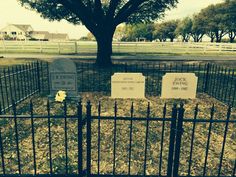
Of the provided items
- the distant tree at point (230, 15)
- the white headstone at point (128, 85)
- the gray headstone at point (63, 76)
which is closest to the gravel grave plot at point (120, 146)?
the white headstone at point (128, 85)

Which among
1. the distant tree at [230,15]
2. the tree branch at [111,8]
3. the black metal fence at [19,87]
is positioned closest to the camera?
the black metal fence at [19,87]

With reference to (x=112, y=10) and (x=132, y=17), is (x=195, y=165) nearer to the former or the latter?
(x=112, y=10)

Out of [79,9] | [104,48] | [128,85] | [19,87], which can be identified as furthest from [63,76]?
[104,48]

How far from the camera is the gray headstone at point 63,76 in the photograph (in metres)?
8.10

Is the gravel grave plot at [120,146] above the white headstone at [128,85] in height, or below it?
below

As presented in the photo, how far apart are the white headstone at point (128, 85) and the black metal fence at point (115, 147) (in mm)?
1964

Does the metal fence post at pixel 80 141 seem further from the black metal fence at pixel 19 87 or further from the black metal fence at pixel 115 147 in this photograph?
the black metal fence at pixel 19 87

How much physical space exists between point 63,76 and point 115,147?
4294mm

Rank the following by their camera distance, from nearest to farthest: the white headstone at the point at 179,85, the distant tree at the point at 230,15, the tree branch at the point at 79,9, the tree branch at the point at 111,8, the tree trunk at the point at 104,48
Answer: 1. the white headstone at the point at 179,85
2. the tree branch at the point at 79,9
3. the tree branch at the point at 111,8
4. the tree trunk at the point at 104,48
5. the distant tree at the point at 230,15

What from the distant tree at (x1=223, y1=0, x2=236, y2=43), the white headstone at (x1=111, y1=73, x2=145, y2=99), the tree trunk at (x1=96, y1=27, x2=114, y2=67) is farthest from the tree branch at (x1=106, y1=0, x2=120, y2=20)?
the distant tree at (x1=223, y1=0, x2=236, y2=43)

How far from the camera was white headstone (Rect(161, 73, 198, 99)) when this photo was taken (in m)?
8.17

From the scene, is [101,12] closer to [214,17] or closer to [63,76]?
[63,76]

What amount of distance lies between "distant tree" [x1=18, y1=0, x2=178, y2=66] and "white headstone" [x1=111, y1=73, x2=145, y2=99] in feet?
26.2

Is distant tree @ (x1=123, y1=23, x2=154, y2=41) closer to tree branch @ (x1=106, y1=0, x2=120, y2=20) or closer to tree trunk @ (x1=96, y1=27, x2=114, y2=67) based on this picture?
tree trunk @ (x1=96, y1=27, x2=114, y2=67)
